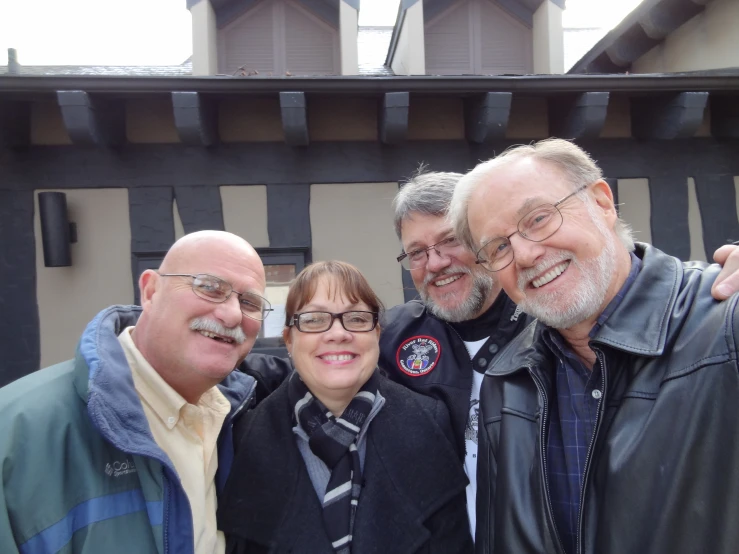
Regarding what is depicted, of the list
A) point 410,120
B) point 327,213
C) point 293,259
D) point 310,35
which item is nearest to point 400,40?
point 310,35

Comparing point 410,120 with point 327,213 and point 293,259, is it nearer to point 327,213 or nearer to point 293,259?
point 327,213

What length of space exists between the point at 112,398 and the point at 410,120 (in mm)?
3774

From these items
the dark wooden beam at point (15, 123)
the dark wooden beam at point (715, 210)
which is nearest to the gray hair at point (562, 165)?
the dark wooden beam at point (715, 210)

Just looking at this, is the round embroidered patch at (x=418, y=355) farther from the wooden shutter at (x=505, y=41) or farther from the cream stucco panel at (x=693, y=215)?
the wooden shutter at (x=505, y=41)

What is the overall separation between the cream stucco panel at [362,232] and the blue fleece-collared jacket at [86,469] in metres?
3.06

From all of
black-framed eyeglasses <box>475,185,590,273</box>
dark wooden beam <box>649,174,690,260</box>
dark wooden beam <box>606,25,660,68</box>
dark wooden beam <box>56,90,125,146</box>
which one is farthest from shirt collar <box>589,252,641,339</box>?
dark wooden beam <box>606,25,660,68</box>

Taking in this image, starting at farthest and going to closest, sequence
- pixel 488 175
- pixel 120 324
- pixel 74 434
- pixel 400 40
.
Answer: pixel 400 40 → pixel 120 324 → pixel 488 175 → pixel 74 434

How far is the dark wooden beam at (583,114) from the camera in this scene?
428cm

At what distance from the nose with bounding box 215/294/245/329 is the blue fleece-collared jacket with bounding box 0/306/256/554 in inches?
12.9

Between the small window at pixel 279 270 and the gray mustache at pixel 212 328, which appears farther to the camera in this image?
the small window at pixel 279 270

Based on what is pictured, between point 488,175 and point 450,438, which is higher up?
point 488,175

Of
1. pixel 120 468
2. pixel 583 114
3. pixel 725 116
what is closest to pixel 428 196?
pixel 120 468

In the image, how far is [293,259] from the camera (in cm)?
450

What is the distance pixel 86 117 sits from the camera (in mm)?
3943
